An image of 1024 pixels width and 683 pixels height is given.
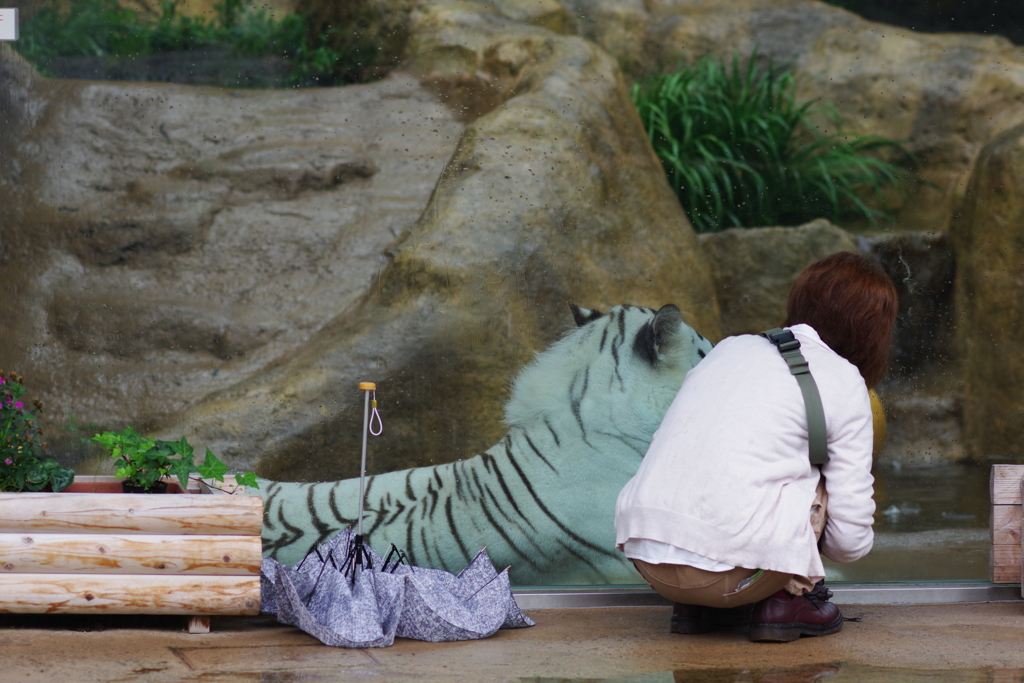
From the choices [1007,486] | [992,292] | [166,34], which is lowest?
[1007,486]

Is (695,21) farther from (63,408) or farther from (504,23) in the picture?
(63,408)

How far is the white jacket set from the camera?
3.32m

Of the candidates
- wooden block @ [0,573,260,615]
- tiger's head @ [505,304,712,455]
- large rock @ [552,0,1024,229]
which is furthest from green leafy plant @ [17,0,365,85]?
wooden block @ [0,573,260,615]

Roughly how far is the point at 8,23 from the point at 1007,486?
14.3 ft

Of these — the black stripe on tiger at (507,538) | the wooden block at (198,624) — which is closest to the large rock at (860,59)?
the black stripe on tiger at (507,538)

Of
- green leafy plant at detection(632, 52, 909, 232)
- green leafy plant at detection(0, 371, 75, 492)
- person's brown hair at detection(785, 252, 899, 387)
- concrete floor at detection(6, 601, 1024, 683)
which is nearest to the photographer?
concrete floor at detection(6, 601, 1024, 683)

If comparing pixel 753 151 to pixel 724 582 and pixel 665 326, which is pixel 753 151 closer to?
pixel 665 326

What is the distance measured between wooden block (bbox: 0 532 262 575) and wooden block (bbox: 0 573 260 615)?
0.09 ft

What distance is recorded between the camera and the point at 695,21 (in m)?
4.59

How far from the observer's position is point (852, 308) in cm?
346

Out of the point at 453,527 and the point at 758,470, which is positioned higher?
the point at 758,470

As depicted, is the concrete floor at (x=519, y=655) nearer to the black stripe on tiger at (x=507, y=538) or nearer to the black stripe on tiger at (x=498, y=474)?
the black stripe on tiger at (x=507, y=538)

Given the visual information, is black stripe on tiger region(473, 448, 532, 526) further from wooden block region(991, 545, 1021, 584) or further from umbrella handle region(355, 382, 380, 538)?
wooden block region(991, 545, 1021, 584)

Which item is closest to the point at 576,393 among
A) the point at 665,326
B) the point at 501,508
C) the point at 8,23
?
the point at 665,326
